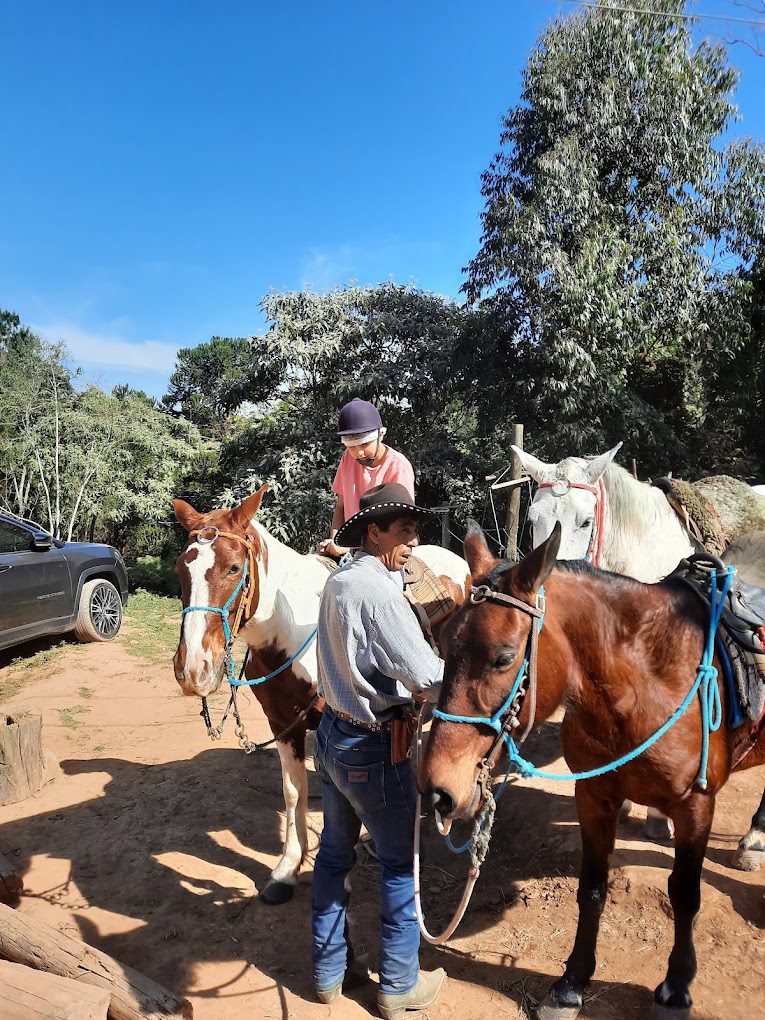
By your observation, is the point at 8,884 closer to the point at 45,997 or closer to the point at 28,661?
the point at 45,997

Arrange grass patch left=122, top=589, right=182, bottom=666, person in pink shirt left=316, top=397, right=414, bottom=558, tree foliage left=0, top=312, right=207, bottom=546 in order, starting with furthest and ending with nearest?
1. tree foliage left=0, top=312, right=207, bottom=546
2. grass patch left=122, top=589, right=182, bottom=666
3. person in pink shirt left=316, top=397, right=414, bottom=558

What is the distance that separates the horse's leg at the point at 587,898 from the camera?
8.21 feet

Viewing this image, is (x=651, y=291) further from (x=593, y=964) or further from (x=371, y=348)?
(x=593, y=964)

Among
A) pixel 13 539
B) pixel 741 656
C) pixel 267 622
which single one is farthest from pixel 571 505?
pixel 13 539

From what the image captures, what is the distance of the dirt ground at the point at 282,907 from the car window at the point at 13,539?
338cm

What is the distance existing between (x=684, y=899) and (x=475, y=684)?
143 cm

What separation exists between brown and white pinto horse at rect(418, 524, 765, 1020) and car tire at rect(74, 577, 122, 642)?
7605mm

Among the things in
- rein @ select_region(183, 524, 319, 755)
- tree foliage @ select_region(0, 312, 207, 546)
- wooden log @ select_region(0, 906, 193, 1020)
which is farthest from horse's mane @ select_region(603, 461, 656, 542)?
tree foliage @ select_region(0, 312, 207, 546)

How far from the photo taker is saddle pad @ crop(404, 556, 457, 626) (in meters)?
3.63

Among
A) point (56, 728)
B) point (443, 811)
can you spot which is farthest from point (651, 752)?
point (56, 728)

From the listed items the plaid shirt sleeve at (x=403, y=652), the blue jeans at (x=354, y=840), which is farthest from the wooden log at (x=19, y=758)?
the plaid shirt sleeve at (x=403, y=652)

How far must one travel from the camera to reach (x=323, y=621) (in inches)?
95.5

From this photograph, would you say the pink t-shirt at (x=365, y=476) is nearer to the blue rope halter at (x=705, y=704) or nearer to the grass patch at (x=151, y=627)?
the blue rope halter at (x=705, y=704)

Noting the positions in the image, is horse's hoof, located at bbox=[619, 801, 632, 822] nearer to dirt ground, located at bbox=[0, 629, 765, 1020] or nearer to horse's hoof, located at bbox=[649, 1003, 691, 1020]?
dirt ground, located at bbox=[0, 629, 765, 1020]
